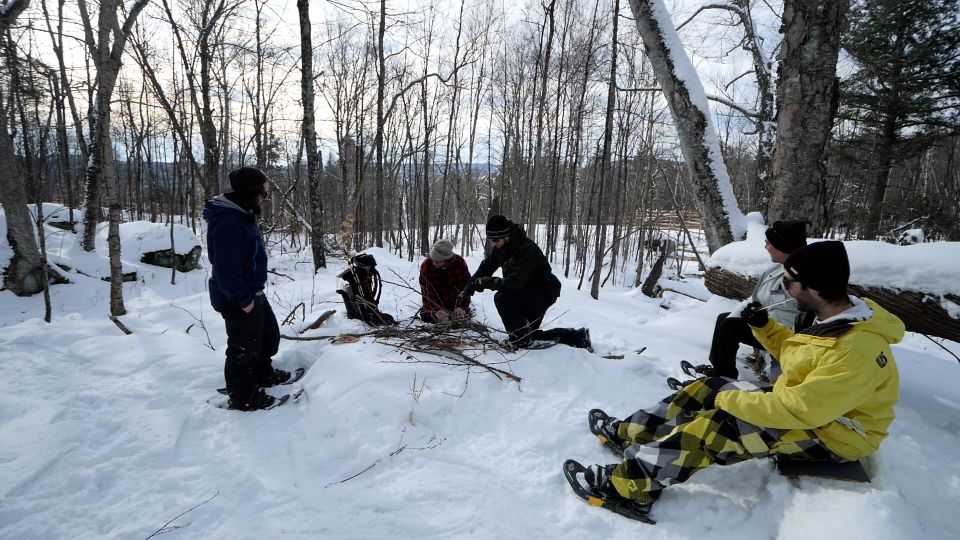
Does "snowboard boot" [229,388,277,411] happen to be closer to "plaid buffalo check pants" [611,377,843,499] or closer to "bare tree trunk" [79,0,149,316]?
"plaid buffalo check pants" [611,377,843,499]

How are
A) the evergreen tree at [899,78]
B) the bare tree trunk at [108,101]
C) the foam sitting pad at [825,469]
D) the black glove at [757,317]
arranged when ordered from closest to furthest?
1. the foam sitting pad at [825,469]
2. the black glove at [757,317]
3. the bare tree trunk at [108,101]
4. the evergreen tree at [899,78]

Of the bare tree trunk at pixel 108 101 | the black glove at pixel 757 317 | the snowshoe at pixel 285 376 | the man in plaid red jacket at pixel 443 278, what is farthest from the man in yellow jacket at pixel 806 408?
the bare tree trunk at pixel 108 101

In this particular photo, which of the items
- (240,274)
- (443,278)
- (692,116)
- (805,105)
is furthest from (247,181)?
(805,105)

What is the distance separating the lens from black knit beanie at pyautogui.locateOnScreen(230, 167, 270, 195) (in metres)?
2.90

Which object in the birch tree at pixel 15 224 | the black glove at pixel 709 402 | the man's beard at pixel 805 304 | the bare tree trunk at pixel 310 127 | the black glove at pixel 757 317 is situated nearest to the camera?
the man's beard at pixel 805 304

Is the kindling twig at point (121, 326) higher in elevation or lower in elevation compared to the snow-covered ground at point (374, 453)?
higher

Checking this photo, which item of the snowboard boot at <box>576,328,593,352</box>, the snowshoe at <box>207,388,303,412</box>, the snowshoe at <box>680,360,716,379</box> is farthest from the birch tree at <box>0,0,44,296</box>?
the snowshoe at <box>680,360,716,379</box>

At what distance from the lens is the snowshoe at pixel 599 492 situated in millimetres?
1962

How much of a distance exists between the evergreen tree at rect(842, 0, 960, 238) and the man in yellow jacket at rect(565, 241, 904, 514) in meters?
14.1

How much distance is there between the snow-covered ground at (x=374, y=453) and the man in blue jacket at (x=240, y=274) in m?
0.25

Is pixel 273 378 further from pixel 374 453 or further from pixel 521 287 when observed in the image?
pixel 521 287

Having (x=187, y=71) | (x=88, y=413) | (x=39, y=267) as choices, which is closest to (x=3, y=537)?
(x=88, y=413)

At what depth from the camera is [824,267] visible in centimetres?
185

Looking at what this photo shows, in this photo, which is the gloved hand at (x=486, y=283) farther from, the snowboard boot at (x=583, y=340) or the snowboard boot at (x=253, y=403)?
the snowboard boot at (x=253, y=403)
